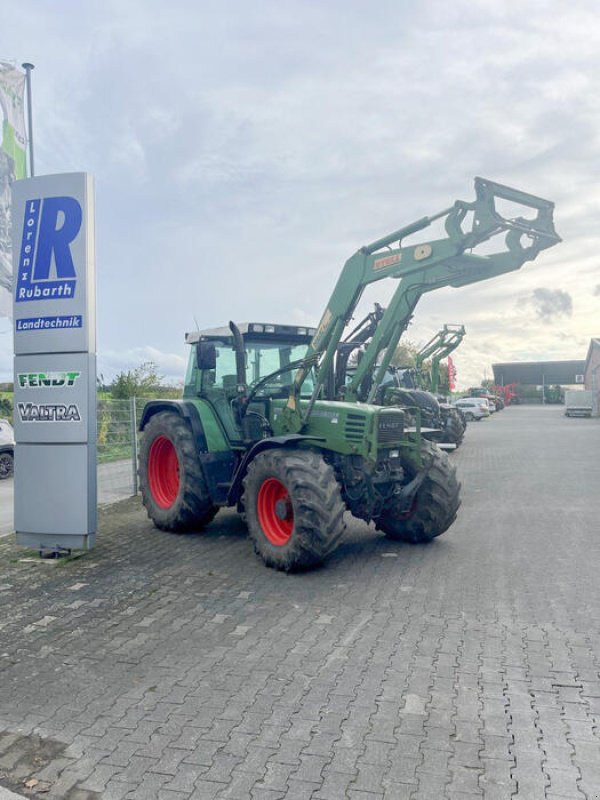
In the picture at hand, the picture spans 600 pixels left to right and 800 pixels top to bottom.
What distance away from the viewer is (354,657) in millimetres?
4344

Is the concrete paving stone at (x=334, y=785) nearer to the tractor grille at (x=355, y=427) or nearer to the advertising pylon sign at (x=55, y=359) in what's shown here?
the tractor grille at (x=355, y=427)

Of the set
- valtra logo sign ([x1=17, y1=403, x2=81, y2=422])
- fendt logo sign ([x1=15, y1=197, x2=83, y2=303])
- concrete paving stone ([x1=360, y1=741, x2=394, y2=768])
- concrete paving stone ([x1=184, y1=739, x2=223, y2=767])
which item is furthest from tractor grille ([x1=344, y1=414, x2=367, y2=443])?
concrete paving stone ([x1=184, y1=739, x2=223, y2=767])

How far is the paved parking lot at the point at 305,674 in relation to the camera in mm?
3086

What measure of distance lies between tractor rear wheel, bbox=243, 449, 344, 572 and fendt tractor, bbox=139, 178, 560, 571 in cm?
1

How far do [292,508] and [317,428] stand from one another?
1.08 m

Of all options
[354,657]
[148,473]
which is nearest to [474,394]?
[148,473]

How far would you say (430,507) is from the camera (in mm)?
7266

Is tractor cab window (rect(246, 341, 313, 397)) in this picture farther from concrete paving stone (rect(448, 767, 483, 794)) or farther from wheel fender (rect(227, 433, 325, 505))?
concrete paving stone (rect(448, 767, 483, 794))

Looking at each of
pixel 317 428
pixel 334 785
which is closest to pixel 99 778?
pixel 334 785

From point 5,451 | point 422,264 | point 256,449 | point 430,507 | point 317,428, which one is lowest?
point 5,451

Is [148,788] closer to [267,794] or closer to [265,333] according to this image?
[267,794]

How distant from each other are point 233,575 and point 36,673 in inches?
90.9

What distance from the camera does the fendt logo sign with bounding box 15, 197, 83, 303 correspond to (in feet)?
23.3

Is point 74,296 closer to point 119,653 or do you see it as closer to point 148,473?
point 148,473
